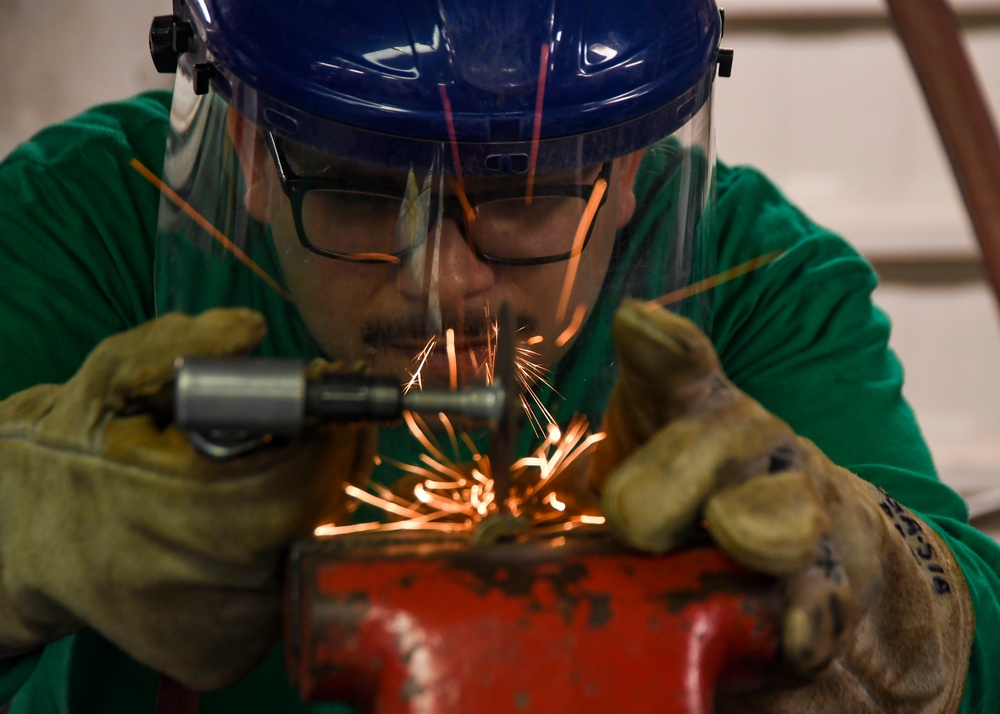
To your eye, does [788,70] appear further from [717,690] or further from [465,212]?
[717,690]

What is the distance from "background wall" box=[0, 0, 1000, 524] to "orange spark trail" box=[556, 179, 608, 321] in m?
2.09

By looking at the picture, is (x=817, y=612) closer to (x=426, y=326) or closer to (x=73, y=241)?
(x=426, y=326)

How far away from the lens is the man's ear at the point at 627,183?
1.17 meters

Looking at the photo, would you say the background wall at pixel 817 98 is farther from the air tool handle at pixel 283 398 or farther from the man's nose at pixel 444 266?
the air tool handle at pixel 283 398

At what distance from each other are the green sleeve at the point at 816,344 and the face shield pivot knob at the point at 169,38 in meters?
0.80

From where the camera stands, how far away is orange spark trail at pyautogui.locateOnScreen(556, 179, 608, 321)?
1.16 m

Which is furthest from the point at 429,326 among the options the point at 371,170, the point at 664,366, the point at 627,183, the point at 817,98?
the point at 817,98

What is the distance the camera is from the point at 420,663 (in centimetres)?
72

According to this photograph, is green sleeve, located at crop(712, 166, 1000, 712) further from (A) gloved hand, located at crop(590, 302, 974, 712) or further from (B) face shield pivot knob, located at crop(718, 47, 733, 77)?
(A) gloved hand, located at crop(590, 302, 974, 712)

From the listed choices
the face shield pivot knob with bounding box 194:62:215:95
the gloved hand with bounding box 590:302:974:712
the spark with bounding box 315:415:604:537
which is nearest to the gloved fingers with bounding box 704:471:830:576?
the gloved hand with bounding box 590:302:974:712

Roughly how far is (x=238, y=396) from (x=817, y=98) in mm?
2871

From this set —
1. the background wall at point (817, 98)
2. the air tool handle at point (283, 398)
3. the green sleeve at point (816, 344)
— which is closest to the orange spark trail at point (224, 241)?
the air tool handle at point (283, 398)

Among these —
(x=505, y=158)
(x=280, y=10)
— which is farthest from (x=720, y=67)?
(x=280, y=10)

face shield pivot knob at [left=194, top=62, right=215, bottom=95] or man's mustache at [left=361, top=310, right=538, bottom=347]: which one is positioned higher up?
face shield pivot knob at [left=194, top=62, right=215, bottom=95]
